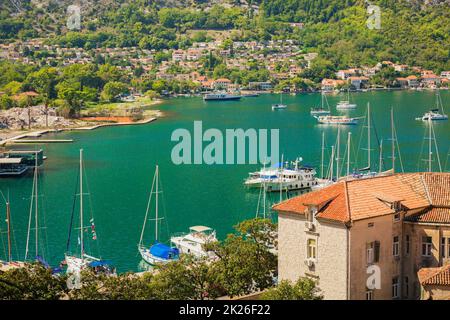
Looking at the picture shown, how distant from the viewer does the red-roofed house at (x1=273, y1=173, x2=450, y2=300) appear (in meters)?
11.5

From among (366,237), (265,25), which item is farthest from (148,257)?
(265,25)

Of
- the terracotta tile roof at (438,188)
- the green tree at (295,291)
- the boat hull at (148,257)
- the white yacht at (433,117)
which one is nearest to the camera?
the green tree at (295,291)

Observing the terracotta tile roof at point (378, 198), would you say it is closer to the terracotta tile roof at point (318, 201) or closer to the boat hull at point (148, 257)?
the terracotta tile roof at point (318, 201)

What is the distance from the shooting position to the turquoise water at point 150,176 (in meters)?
22.4

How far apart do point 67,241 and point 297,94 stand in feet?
214

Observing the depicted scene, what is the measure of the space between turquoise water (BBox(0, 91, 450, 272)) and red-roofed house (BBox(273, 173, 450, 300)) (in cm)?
731

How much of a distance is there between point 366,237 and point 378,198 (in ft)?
2.03

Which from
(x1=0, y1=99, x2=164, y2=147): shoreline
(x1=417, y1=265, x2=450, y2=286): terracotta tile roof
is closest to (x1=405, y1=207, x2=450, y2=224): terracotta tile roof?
(x1=417, y1=265, x2=450, y2=286): terracotta tile roof

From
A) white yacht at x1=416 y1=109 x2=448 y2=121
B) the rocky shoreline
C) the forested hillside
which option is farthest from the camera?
the forested hillside

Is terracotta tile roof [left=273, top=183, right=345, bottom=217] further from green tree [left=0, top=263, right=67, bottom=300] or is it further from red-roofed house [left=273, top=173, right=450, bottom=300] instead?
green tree [left=0, top=263, right=67, bottom=300]

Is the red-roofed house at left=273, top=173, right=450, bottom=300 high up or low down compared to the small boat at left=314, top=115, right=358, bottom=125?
up

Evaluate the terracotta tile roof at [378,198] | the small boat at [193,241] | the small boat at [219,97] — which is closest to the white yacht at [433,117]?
the small boat at [219,97]

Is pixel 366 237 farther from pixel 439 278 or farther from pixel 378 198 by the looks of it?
pixel 439 278

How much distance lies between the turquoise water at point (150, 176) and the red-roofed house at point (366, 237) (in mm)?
7305
